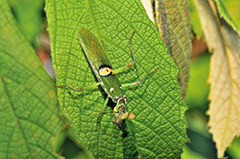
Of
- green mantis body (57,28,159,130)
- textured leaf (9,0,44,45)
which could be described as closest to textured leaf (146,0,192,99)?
green mantis body (57,28,159,130)

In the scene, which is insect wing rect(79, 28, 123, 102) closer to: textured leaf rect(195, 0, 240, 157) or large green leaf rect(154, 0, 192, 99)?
large green leaf rect(154, 0, 192, 99)

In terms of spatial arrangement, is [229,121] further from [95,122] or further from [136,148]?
[95,122]

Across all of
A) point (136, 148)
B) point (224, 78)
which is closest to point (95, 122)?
point (136, 148)

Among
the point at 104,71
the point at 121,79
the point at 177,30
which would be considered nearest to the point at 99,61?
the point at 104,71

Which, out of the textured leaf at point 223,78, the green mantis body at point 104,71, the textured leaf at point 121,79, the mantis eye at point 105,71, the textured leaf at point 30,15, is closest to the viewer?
the textured leaf at point 121,79

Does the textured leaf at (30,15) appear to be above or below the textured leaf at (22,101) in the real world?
above

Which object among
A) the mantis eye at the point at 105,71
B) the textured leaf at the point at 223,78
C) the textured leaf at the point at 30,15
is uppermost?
the textured leaf at the point at 30,15

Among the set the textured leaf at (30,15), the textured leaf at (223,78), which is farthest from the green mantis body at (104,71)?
the textured leaf at (30,15)

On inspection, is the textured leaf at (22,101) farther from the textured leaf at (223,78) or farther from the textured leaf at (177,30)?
the textured leaf at (223,78)
